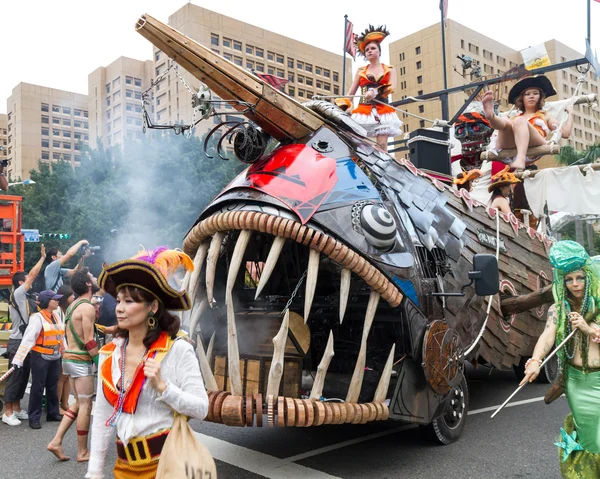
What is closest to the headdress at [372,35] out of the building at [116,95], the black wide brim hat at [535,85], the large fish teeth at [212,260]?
the black wide brim hat at [535,85]

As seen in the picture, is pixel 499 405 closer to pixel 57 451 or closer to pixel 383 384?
pixel 383 384

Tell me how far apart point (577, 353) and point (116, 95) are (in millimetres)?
53311

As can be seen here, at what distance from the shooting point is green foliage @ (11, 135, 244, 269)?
20875 mm

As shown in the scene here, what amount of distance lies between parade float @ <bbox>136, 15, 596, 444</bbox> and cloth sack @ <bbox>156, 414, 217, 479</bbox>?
4.83ft

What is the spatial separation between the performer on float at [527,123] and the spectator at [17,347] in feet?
22.7

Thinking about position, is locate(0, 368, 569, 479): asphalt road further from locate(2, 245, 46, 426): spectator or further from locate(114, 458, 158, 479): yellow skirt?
locate(114, 458, 158, 479): yellow skirt

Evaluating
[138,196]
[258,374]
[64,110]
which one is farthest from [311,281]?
[64,110]

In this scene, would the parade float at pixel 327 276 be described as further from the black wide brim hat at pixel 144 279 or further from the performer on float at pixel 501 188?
the performer on float at pixel 501 188

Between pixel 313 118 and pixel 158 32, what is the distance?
5.14 ft

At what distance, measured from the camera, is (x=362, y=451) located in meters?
5.29

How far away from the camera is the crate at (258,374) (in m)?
4.68

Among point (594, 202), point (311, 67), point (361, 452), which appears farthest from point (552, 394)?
point (311, 67)

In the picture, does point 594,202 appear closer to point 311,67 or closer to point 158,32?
point 158,32

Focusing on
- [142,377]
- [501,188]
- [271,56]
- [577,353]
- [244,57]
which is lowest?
[577,353]
